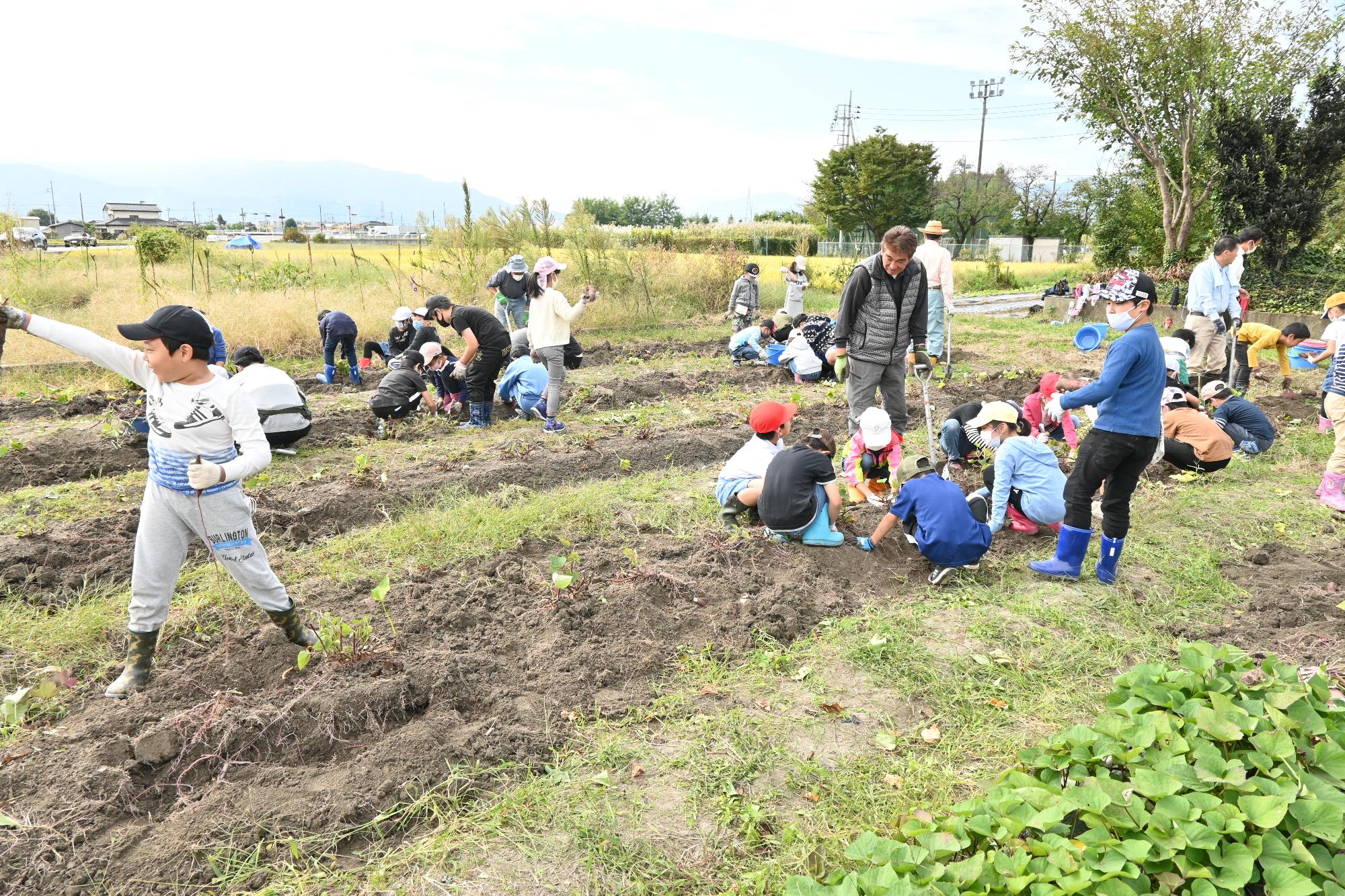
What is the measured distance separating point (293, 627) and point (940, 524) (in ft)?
11.5

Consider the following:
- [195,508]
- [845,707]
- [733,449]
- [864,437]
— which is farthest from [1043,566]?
[195,508]

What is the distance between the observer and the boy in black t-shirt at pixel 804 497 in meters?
4.82

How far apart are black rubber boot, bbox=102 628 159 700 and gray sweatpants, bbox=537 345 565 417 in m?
4.94

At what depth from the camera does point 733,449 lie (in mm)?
7613

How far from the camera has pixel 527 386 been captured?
8578 millimetres

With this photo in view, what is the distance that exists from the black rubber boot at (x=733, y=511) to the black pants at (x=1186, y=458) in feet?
12.6

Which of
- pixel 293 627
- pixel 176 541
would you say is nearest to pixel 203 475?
pixel 176 541

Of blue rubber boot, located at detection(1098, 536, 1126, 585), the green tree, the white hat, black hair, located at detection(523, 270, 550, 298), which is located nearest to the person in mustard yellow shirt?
blue rubber boot, located at detection(1098, 536, 1126, 585)

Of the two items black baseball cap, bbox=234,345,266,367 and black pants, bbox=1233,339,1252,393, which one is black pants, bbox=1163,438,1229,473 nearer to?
black pants, bbox=1233,339,1252,393

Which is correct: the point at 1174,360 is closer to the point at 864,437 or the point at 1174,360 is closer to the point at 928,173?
the point at 864,437

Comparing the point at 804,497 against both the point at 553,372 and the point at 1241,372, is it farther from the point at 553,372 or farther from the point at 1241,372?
the point at 1241,372

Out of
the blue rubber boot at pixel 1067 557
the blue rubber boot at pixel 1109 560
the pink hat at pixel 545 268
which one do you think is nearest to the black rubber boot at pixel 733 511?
the blue rubber boot at pixel 1067 557

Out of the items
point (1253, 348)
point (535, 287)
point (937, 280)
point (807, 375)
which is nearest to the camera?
point (535, 287)

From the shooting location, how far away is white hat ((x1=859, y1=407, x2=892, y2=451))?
5.33 meters
